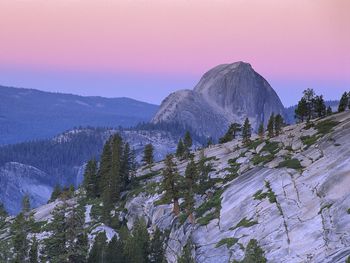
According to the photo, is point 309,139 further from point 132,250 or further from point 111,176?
point 111,176

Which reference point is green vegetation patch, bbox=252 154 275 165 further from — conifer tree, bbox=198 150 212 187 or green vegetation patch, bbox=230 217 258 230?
green vegetation patch, bbox=230 217 258 230

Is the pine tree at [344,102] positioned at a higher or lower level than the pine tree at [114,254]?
higher

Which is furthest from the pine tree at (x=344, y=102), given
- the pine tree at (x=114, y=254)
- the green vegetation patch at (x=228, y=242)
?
the pine tree at (x=114, y=254)

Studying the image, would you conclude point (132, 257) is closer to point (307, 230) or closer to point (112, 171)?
point (307, 230)

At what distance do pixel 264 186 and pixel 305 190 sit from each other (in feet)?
27.7

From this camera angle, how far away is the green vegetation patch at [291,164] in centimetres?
6781

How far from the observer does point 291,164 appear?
68875 mm

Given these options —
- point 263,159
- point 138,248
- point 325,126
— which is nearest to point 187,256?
point 138,248

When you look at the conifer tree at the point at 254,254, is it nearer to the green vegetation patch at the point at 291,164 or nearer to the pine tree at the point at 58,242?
the green vegetation patch at the point at 291,164

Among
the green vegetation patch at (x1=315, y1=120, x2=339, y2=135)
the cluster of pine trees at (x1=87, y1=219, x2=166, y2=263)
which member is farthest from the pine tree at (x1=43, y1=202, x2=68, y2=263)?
the green vegetation patch at (x1=315, y1=120, x2=339, y2=135)

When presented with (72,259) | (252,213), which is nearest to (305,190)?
(252,213)

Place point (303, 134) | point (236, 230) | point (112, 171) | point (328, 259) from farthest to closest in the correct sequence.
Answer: point (112, 171) < point (303, 134) < point (236, 230) < point (328, 259)

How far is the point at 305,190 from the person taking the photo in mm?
58344

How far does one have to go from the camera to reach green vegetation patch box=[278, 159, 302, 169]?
67812 mm
